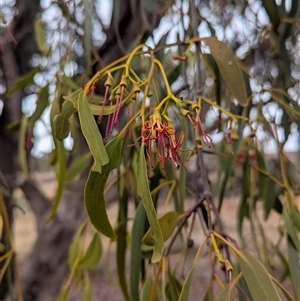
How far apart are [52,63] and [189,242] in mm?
624

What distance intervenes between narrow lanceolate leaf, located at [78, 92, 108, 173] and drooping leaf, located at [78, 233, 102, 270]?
0.43 m

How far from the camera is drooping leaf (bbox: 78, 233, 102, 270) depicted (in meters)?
0.74

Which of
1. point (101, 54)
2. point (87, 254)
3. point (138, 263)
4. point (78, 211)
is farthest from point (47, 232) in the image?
point (138, 263)

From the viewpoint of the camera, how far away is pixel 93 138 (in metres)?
0.33

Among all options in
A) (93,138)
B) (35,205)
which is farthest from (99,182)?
(35,205)

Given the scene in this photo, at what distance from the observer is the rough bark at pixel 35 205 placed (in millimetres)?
1298

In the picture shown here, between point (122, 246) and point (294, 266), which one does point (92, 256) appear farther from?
point (294, 266)

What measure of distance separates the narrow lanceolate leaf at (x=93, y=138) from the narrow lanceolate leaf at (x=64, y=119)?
0.15ft

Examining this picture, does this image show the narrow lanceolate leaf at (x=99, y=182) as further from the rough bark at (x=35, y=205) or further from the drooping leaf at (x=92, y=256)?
the rough bark at (x=35, y=205)

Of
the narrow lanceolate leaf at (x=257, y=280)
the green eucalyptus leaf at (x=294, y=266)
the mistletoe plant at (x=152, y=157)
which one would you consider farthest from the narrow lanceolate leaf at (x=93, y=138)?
the green eucalyptus leaf at (x=294, y=266)

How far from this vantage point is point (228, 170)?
0.62m

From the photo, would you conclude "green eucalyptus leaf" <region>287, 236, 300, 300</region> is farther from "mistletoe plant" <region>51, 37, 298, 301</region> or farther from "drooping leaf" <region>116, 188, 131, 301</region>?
"drooping leaf" <region>116, 188, 131, 301</region>

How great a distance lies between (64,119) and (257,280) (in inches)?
8.6

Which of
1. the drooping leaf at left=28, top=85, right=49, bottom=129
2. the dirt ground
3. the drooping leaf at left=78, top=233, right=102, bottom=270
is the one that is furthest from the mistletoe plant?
the dirt ground
